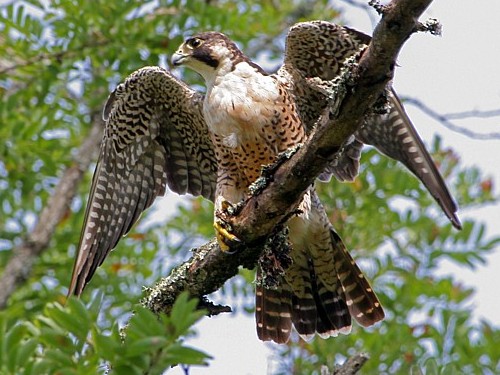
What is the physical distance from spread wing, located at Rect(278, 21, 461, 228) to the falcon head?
0.27 metres

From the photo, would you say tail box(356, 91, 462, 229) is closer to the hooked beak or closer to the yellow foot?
the hooked beak

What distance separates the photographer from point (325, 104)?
17.8ft

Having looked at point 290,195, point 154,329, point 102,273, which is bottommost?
point 102,273

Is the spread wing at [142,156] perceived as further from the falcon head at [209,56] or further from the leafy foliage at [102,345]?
the leafy foliage at [102,345]

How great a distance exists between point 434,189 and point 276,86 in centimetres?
104

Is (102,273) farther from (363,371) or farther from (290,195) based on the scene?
(290,195)

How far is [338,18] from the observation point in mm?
7738

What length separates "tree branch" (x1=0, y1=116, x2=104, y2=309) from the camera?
6.12m

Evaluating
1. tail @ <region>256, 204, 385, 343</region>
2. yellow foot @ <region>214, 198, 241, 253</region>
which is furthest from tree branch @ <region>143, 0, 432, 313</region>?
tail @ <region>256, 204, 385, 343</region>

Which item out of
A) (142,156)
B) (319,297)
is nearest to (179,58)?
(142,156)

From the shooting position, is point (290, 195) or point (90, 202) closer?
point (290, 195)

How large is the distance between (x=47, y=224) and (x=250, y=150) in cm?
195

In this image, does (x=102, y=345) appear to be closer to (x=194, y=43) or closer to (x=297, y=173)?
(x=297, y=173)

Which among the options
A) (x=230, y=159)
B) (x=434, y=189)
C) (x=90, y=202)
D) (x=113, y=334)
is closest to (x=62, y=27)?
(x=90, y=202)
